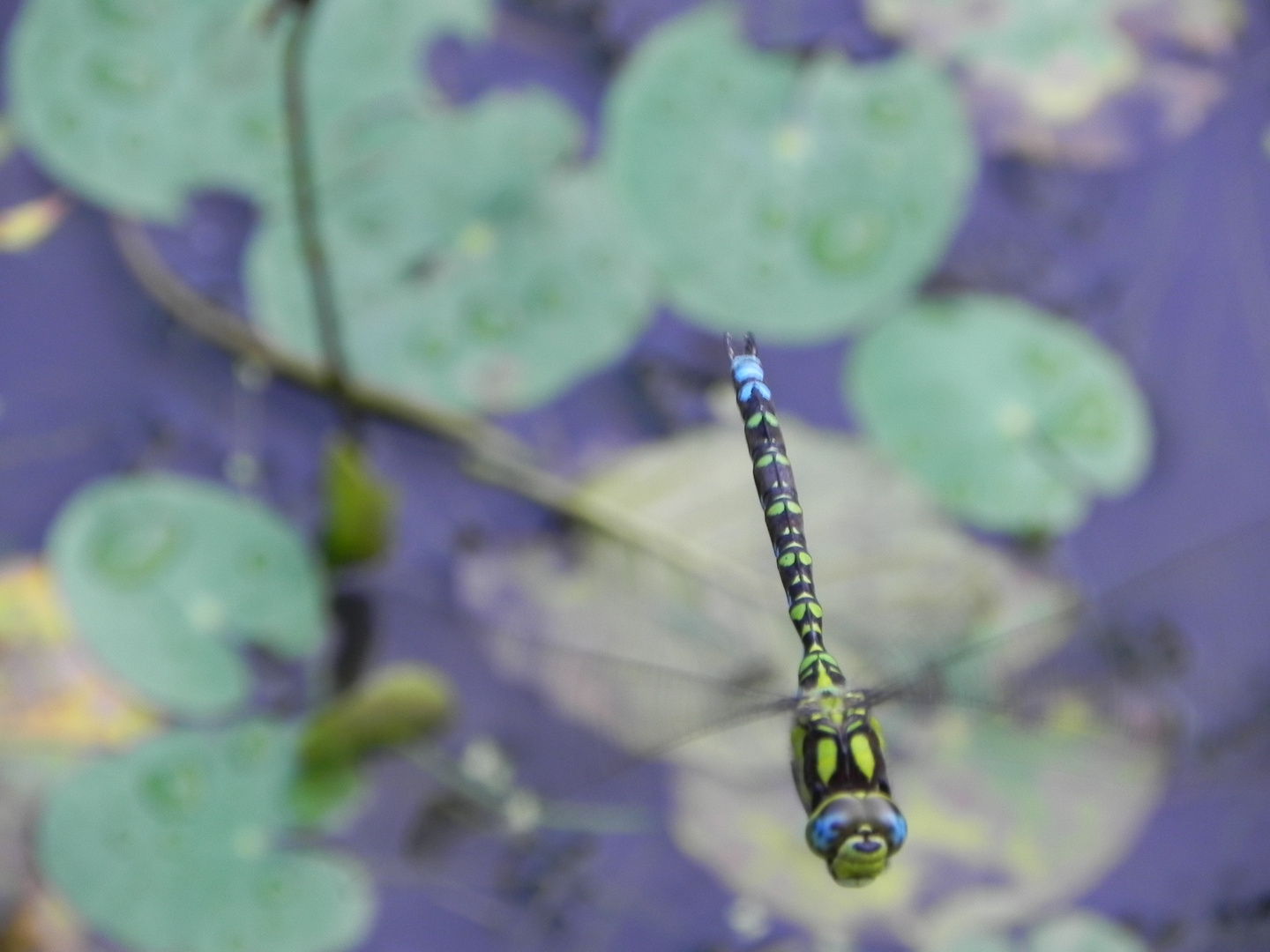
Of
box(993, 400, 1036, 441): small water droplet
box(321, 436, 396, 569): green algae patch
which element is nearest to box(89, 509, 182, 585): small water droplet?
box(321, 436, 396, 569): green algae patch

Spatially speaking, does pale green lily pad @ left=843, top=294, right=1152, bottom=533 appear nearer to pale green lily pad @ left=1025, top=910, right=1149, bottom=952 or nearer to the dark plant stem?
pale green lily pad @ left=1025, top=910, right=1149, bottom=952

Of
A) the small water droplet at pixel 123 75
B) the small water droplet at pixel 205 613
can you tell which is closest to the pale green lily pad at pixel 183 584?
the small water droplet at pixel 205 613

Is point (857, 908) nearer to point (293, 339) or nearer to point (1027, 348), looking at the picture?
point (1027, 348)

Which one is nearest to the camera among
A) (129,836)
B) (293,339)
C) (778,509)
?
(778,509)

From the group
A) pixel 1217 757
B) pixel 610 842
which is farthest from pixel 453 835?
pixel 1217 757

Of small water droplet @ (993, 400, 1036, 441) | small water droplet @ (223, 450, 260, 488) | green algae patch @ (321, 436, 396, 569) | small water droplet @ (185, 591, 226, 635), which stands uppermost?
small water droplet @ (993, 400, 1036, 441)

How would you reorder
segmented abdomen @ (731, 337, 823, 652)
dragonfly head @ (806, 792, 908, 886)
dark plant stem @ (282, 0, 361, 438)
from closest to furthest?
dragonfly head @ (806, 792, 908, 886) < segmented abdomen @ (731, 337, 823, 652) < dark plant stem @ (282, 0, 361, 438)
